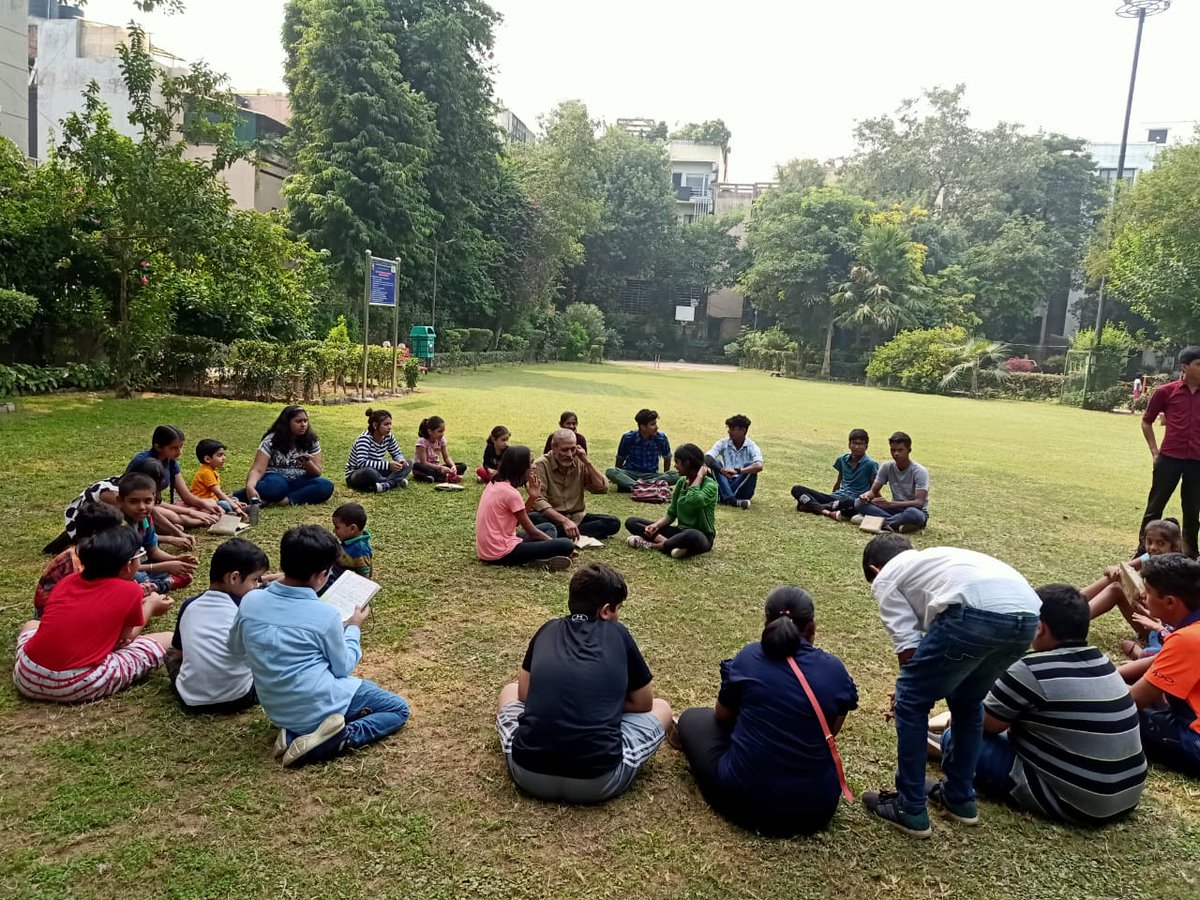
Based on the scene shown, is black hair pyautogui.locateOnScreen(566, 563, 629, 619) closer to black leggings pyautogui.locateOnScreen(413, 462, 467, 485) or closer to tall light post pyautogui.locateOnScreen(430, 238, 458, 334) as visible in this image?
black leggings pyautogui.locateOnScreen(413, 462, 467, 485)

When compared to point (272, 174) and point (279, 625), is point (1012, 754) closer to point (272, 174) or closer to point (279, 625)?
point (279, 625)

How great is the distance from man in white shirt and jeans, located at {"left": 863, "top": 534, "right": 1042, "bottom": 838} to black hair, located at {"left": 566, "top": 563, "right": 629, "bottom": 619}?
1008 millimetres

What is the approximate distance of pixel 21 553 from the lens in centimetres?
550

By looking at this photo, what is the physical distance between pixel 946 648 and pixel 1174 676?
1.26 metres

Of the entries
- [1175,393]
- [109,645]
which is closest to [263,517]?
[109,645]

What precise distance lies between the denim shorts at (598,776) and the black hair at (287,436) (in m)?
4.70

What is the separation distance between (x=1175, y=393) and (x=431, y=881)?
699 centimetres

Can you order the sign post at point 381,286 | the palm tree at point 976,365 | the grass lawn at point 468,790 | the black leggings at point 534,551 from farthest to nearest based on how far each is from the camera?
the palm tree at point 976,365 < the sign post at point 381,286 < the black leggings at point 534,551 < the grass lawn at point 468,790

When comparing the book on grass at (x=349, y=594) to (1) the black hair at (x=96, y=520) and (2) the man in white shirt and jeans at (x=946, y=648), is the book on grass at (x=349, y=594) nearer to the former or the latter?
(1) the black hair at (x=96, y=520)

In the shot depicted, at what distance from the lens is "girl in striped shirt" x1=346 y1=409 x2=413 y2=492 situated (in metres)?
8.02

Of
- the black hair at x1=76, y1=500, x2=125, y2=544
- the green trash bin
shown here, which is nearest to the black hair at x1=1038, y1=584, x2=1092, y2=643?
the black hair at x1=76, y1=500, x2=125, y2=544

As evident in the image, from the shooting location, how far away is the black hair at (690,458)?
6.34 meters

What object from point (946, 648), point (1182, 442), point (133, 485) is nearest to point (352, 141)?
point (133, 485)

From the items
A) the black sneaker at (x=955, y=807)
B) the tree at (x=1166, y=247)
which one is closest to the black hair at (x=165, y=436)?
the black sneaker at (x=955, y=807)
